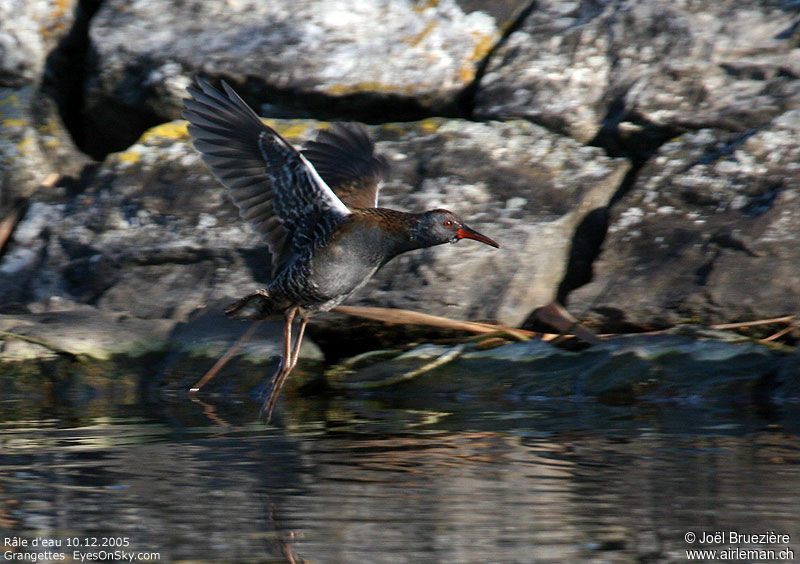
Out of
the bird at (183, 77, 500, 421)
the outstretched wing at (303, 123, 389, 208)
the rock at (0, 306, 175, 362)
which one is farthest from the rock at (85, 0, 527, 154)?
the rock at (0, 306, 175, 362)

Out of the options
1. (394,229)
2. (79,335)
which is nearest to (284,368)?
(394,229)

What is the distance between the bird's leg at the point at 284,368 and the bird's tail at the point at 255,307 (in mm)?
104

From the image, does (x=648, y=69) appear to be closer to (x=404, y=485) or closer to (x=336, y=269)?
(x=336, y=269)

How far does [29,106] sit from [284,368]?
12.5 feet

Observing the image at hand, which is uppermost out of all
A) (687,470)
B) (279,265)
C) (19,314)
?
(687,470)

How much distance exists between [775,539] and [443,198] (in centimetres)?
471

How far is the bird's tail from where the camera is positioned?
6.04 metres

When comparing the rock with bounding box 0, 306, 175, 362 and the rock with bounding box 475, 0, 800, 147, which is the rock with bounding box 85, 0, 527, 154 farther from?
the rock with bounding box 0, 306, 175, 362

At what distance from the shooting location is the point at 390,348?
6645 millimetres

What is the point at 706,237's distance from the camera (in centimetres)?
664

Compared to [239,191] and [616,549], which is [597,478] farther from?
[239,191]

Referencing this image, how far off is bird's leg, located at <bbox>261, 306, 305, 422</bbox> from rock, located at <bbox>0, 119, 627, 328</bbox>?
871 millimetres

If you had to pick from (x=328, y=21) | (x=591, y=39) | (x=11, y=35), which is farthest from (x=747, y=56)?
(x=11, y=35)

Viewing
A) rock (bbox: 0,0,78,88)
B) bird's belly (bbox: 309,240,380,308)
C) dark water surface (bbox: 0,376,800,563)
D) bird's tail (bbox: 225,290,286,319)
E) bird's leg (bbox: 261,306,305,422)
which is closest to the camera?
dark water surface (bbox: 0,376,800,563)
